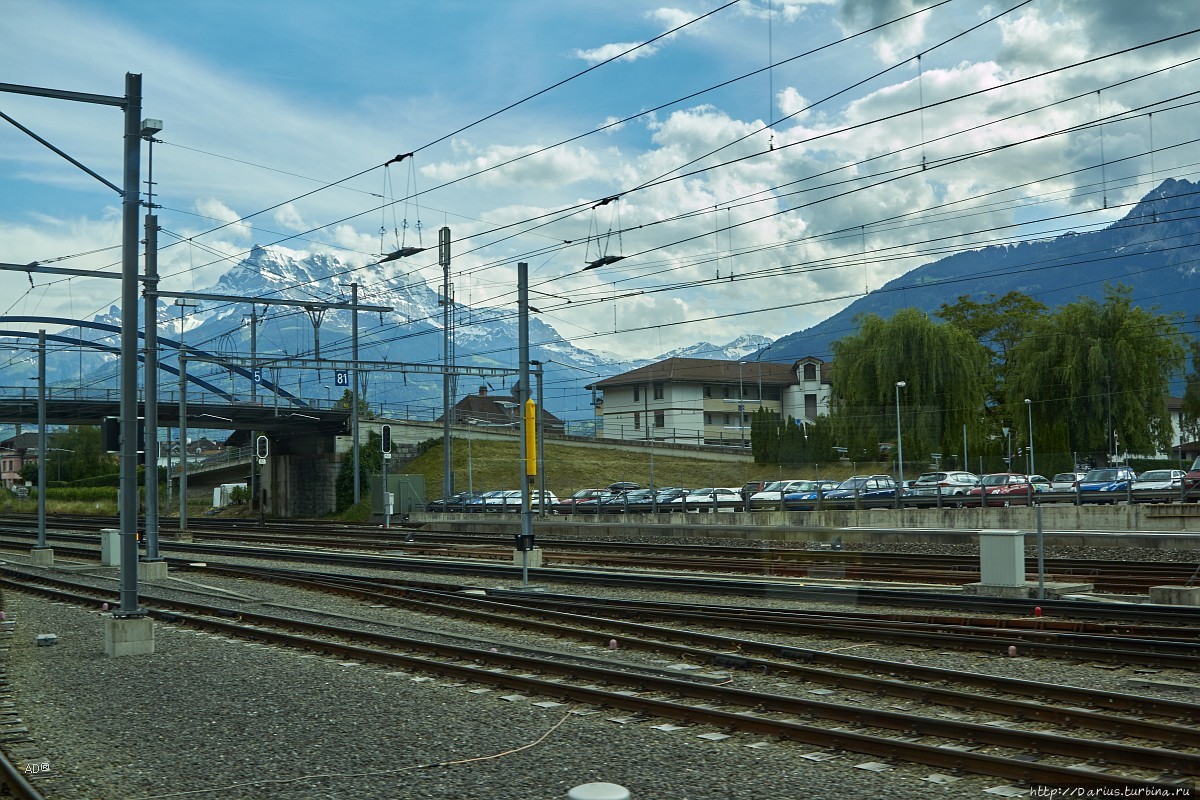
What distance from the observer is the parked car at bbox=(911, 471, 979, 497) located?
151ft

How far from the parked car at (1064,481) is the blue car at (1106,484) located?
0.36 metres

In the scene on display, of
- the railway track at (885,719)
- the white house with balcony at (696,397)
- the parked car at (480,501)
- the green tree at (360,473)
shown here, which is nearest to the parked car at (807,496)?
the parked car at (480,501)

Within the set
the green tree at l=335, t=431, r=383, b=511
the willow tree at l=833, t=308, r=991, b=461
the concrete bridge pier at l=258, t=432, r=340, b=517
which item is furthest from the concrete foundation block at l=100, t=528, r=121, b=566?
the willow tree at l=833, t=308, r=991, b=461

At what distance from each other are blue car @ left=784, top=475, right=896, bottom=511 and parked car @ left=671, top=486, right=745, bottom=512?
2.48 metres

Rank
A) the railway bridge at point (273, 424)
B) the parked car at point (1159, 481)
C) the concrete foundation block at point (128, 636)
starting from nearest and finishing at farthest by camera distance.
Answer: the concrete foundation block at point (128, 636)
the parked car at point (1159, 481)
the railway bridge at point (273, 424)

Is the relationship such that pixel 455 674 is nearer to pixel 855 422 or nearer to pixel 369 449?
pixel 855 422

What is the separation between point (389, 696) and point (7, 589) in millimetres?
19572

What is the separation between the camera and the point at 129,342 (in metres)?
16.8

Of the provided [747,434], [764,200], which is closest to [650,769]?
[764,200]

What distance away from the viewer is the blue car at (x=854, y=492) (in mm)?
46031

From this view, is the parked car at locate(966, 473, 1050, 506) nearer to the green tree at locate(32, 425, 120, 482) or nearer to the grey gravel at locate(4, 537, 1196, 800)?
the grey gravel at locate(4, 537, 1196, 800)

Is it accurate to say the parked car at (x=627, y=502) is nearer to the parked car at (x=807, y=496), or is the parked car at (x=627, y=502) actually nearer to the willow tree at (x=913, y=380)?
the parked car at (x=807, y=496)

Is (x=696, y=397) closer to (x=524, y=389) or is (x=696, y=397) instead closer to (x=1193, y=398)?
(x=1193, y=398)

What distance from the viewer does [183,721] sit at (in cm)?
1188
